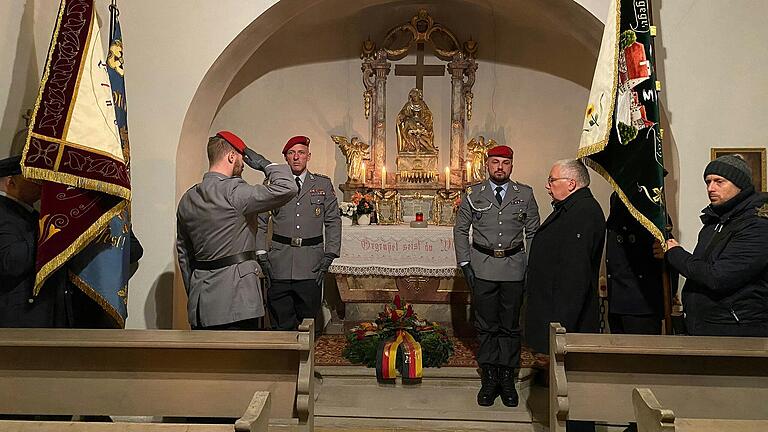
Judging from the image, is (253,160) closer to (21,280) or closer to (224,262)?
(224,262)

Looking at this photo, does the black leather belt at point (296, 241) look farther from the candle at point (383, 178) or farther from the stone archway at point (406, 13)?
the candle at point (383, 178)

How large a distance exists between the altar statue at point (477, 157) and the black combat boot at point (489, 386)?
9.25ft

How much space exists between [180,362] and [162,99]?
261 centimetres

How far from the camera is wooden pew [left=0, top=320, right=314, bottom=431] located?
2.78 metres

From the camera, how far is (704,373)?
2.81 metres

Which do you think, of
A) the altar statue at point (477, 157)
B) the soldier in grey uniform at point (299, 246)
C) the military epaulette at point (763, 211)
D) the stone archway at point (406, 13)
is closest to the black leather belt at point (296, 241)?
the soldier in grey uniform at point (299, 246)

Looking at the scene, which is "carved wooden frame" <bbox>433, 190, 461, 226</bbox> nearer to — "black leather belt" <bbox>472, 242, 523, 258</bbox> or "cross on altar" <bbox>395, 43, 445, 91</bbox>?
"cross on altar" <bbox>395, 43, 445, 91</bbox>

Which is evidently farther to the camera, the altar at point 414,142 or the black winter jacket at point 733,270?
the altar at point 414,142

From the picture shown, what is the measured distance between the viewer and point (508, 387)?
4383 mm

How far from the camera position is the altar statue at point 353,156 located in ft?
22.9

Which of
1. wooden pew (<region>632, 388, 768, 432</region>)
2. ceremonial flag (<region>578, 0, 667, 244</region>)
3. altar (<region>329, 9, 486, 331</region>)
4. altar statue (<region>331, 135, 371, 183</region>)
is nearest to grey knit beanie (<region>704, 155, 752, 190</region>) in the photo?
ceremonial flag (<region>578, 0, 667, 244</region>)

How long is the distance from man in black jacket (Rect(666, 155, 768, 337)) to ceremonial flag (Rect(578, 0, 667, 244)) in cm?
36

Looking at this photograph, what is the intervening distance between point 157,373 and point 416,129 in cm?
474

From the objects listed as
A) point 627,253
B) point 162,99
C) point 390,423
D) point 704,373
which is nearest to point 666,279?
point 627,253
